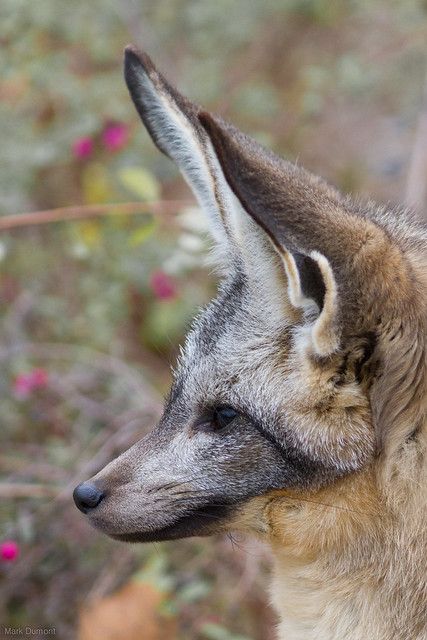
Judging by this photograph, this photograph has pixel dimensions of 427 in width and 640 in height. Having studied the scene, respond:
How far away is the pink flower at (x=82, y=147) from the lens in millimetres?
5578

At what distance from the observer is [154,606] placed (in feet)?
14.8

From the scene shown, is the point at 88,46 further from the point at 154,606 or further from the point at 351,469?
the point at 351,469

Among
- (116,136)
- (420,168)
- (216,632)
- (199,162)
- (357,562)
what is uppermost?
(420,168)

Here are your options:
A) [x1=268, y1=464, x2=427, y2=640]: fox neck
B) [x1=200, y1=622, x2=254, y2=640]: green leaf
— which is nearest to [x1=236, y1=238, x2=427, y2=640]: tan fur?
[x1=268, y1=464, x2=427, y2=640]: fox neck

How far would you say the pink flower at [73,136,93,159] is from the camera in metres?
5.58

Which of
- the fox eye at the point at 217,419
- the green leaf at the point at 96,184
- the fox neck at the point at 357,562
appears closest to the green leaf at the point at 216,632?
the fox neck at the point at 357,562

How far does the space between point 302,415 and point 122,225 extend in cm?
328

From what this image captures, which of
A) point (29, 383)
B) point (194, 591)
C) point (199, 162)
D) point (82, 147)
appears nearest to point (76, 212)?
point (29, 383)

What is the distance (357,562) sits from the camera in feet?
9.05

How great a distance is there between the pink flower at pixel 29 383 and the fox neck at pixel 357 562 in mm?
2202

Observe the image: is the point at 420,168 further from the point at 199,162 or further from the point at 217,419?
the point at 217,419

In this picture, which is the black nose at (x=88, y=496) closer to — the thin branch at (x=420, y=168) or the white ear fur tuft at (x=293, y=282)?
the white ear fur tuft at (x=293, y=282)

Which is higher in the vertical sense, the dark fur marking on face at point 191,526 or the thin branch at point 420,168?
the thin branch at point 420,168

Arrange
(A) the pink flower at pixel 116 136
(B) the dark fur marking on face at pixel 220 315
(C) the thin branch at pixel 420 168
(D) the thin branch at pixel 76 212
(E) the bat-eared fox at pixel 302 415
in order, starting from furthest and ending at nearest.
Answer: (C) the thin branch at pixel 420 168
(A) the pink flower at pixel 116 136
(D) the thin branch at pixel 76 212
(B) the dark fur marking on face at pixel 220 315
(E) the bat-eared fox at pixel 302 415
